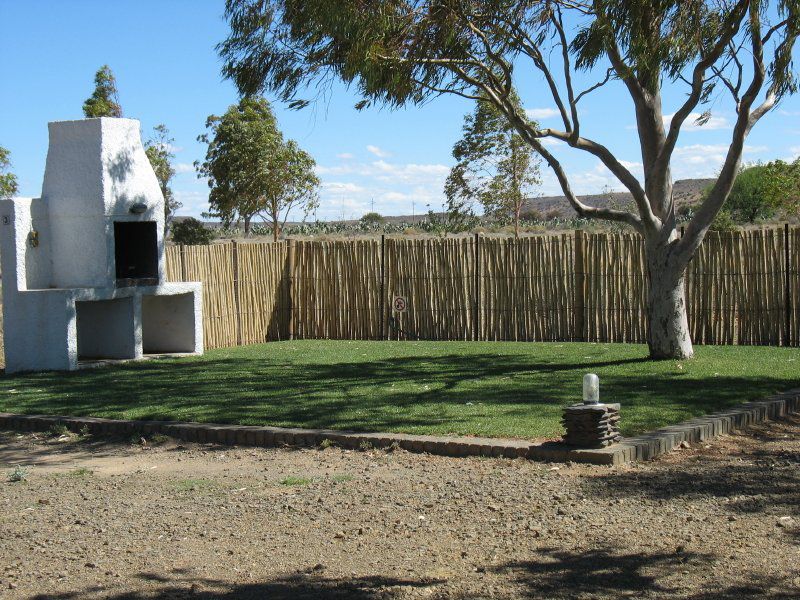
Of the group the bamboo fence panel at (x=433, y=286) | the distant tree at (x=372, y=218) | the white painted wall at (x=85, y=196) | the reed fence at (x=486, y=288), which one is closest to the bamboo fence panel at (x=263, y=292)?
the reed fence at (x=486, y=288)

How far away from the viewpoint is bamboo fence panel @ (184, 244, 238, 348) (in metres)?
16.4

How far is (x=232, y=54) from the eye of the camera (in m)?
13.6

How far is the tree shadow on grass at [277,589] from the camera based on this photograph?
15.3ft

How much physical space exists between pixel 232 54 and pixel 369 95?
2.44m

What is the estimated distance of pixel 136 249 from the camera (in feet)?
50.2

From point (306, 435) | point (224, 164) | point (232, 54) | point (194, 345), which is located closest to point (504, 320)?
point (194, 345)

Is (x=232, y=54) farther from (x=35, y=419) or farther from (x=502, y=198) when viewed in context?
(x=502, y=198)

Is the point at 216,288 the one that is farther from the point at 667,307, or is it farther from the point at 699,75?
the point at 699,75

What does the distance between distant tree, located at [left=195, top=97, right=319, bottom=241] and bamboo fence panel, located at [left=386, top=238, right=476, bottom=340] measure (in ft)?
47.0

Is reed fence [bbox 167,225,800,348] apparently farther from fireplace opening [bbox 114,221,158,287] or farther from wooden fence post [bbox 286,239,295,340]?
fireplace opening [bbox 114,221,158,287]

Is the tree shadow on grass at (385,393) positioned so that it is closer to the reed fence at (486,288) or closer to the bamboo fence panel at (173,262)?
the bamboo fence panel at (173,262)

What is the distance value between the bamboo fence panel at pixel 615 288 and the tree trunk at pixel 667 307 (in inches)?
105

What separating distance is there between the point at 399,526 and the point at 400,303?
11.9 m

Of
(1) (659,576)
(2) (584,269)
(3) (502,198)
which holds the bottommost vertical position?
(1) (659,576)
